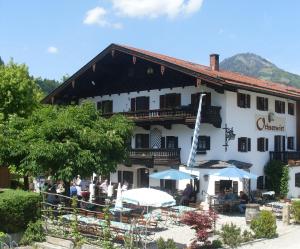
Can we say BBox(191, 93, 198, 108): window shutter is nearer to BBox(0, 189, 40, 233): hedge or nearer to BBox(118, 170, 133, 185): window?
BBox(118, 170, 133, 185): window

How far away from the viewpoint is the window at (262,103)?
32781 mm

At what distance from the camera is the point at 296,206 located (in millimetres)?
22906

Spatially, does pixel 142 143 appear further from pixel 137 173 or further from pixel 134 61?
pixel 134 61

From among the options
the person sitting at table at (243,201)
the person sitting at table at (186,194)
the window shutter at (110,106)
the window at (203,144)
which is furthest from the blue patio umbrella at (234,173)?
the window shutter at (110,106)

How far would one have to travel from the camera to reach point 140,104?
34.6m

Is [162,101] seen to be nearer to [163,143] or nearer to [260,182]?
[163,143]

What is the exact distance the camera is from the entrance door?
33750 mm

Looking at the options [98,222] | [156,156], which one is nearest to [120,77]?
[156,156]

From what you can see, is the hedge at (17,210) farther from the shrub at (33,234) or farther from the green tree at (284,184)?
the green tree at (284,184)

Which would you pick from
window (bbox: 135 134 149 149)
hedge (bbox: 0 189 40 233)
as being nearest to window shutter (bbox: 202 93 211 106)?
window (bbox: 135 134 149 149)

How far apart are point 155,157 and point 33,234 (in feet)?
48.4

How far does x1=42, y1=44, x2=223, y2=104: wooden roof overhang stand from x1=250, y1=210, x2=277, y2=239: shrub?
425 inches

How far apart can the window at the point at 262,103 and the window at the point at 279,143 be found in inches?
105

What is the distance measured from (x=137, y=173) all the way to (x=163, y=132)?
11.4 feet
